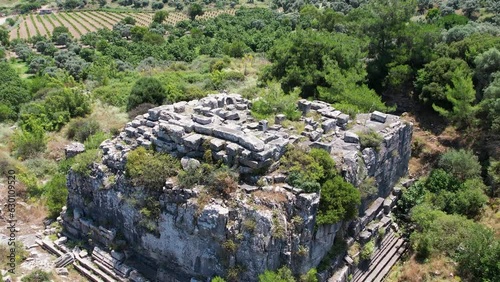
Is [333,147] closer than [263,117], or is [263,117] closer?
[333,147]

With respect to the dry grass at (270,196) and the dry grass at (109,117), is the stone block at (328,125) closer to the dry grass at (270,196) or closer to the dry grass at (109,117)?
the dry grass at (270,196)

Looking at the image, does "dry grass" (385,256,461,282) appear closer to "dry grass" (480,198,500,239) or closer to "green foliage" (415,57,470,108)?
"dry grass" (480,198,500,239)

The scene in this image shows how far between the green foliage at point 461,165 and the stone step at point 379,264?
203 inches

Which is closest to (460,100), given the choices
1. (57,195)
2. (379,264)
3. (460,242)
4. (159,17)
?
(460,242)

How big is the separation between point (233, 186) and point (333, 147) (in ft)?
16.1

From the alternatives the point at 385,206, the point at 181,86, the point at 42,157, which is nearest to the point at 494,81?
the point at 385,206

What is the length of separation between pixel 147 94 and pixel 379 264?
18.6m

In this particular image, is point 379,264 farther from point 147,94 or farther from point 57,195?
point 147,94

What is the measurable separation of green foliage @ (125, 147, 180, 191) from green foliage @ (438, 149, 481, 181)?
13.9 m

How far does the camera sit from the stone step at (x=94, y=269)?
18.3 m

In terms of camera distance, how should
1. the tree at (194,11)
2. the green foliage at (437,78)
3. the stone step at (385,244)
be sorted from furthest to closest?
1. the tree at (194,11)
2. the green foliage at (437,78)
3. the stone step at (385,244)

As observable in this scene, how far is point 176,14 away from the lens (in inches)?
3418

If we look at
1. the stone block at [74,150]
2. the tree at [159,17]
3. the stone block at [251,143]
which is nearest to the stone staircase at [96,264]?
the stone block at [74,150]

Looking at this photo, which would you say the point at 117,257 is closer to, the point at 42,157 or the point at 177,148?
the point at 177,148
